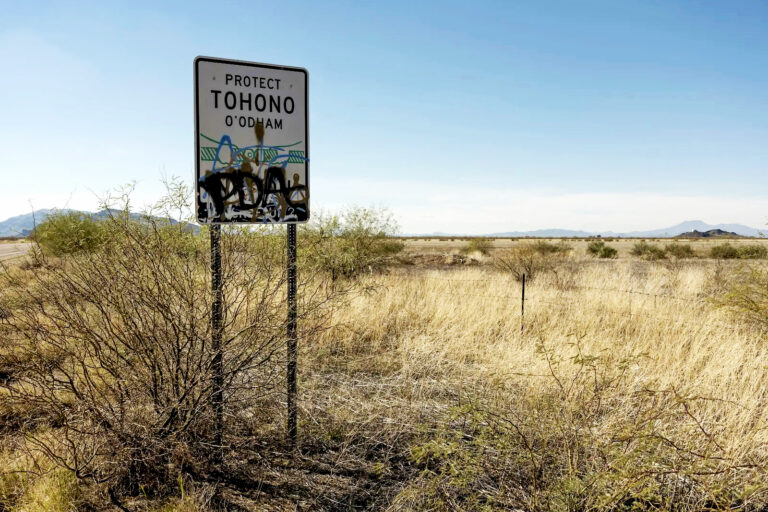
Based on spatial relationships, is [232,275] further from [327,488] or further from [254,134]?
[327,488]

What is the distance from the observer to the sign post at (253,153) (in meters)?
3.55

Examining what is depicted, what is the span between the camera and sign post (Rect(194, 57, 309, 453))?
11.6 ft

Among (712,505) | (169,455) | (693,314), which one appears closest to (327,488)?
(169,455)

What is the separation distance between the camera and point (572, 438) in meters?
3.31

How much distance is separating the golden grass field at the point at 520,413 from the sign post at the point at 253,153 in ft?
2.45

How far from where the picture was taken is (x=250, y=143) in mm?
3686

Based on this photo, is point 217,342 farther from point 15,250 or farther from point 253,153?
point 15,250

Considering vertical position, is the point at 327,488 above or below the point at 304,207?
below

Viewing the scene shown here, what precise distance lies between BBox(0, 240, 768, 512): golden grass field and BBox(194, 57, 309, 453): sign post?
2.45ft

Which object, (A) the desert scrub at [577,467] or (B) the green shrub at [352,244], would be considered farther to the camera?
(B) the green shrub at [352,244]

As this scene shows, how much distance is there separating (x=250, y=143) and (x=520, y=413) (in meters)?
3.09

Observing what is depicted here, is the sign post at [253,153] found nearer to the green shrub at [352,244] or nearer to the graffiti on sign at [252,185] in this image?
the graffiti on sign at [252,185]

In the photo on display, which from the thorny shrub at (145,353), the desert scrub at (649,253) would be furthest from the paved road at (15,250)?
the desert scrub at (649,253)

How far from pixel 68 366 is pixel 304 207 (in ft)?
11.2
